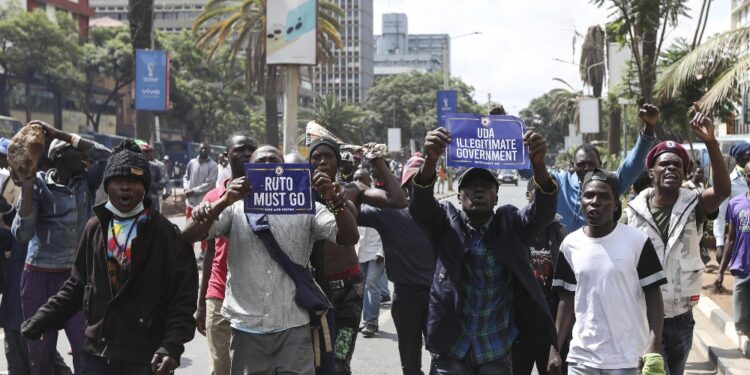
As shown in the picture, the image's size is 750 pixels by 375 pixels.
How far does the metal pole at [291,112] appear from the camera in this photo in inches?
862

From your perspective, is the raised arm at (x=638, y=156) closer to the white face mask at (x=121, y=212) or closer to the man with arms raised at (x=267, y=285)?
the man with arms raised at (x=267, y=285)

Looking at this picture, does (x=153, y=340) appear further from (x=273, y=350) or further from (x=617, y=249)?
(x=617, y=249)

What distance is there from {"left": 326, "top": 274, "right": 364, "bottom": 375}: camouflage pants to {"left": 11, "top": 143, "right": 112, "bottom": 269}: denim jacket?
1680 millimetres

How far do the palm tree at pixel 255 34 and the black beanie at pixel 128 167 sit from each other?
2422 cm

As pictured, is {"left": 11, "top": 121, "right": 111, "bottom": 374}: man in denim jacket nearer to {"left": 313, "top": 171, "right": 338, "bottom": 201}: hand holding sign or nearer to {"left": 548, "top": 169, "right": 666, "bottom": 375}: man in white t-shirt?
{"left": 313, "top": 171, "right": 338, "bottom": 201}: hand holding sign

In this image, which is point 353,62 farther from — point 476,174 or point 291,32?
point 476,174

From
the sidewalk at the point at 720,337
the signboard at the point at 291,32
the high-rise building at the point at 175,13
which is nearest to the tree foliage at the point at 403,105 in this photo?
the high-rise building at the point at 175,13

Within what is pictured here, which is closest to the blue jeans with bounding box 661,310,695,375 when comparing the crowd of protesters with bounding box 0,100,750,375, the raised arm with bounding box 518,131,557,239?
the crowd of protesters with bounding box 0,100,750,375

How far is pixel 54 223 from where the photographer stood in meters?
5.86

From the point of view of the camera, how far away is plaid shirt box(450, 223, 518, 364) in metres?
4.31

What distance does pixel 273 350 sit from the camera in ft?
14.4

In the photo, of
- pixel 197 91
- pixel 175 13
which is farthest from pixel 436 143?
pixel 175 13

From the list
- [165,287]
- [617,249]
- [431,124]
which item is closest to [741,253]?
[617,249]

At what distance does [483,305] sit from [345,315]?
5.51 ft
